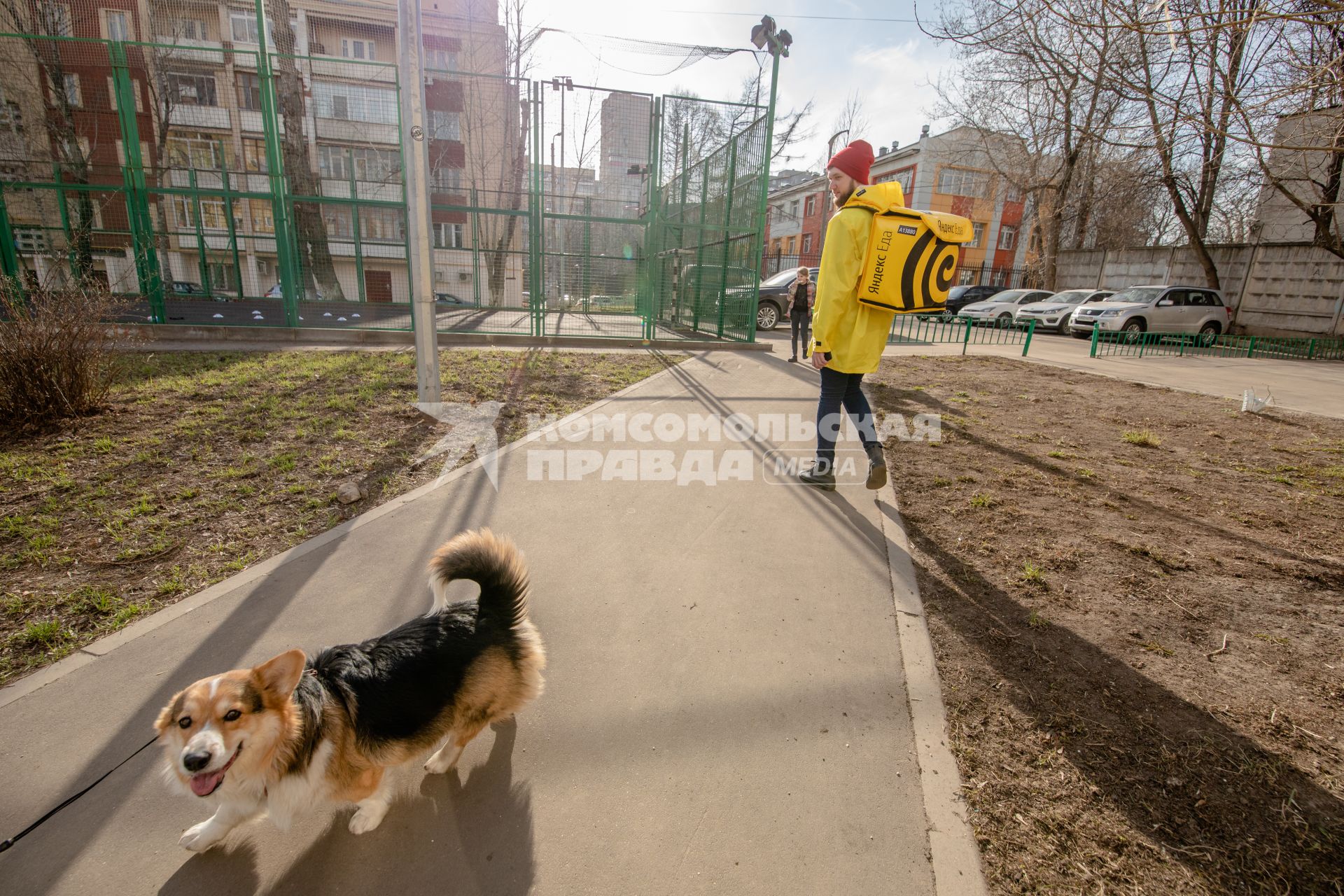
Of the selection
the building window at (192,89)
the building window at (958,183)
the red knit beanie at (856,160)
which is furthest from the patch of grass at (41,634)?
the building window at (958,183)

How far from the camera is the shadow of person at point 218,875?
1785 mm

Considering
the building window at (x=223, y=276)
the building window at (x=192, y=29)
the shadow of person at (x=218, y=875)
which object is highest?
the building window at (x=192, y=29)

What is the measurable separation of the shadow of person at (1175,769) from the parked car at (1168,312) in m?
21.0

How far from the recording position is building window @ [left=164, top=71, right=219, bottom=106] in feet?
50.4

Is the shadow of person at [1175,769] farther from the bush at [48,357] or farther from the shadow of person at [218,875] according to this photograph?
the bush at [48,357]

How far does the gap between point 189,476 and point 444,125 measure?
21.1 metres

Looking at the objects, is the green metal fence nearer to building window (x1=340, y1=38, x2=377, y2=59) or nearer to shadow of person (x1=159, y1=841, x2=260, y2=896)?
building window (x1=340, y1=38, x2=377, y2=59)

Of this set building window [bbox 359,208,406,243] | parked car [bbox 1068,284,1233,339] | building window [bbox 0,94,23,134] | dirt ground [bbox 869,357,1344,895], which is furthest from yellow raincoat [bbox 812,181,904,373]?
building window [bbox 0,94,23,134]

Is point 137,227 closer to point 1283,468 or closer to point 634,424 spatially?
point 634,424

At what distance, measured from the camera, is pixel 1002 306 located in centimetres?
2577

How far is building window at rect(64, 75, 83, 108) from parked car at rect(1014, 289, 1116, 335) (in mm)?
30913

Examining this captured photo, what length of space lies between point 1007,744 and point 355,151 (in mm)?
18371

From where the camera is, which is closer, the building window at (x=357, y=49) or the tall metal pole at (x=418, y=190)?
the tall metal pole at (x=418, y=190)

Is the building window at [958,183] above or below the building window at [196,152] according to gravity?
above
